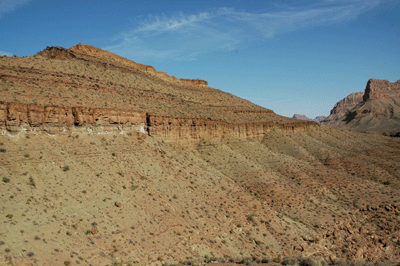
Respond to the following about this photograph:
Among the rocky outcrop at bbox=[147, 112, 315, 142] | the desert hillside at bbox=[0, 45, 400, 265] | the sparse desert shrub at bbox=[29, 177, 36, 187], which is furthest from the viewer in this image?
the rocky outcrop at bbox=[147, 112, 315, 142]

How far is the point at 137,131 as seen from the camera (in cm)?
2667

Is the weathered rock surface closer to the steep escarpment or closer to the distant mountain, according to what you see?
the steep escarpment

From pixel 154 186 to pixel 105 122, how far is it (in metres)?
6.78

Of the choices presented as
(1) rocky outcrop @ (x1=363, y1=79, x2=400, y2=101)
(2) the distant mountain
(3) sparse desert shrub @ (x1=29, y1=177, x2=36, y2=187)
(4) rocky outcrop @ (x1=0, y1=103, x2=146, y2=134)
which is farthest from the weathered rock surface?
(1) rocky outcrop @ (x1=363, y1=79, x2=400, y2=101)

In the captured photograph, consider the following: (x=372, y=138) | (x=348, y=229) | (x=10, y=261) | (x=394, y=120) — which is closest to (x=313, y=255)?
(x=348, y=229)

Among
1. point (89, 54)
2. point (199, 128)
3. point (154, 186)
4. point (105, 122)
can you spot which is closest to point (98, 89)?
point (105, 122)

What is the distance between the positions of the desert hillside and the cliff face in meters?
0.09

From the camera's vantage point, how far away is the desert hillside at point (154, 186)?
1439cm

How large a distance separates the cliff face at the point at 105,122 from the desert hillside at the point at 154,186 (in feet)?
0.28

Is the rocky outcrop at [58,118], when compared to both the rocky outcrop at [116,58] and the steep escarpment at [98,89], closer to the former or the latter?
the steep escarpment at [98,89]

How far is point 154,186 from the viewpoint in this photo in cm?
2133

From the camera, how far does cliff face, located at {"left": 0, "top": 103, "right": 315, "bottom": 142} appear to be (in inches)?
696

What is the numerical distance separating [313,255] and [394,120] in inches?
4808

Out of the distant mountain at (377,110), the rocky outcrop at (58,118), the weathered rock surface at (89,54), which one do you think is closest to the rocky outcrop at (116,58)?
the weathered rock surface at (89,54)
